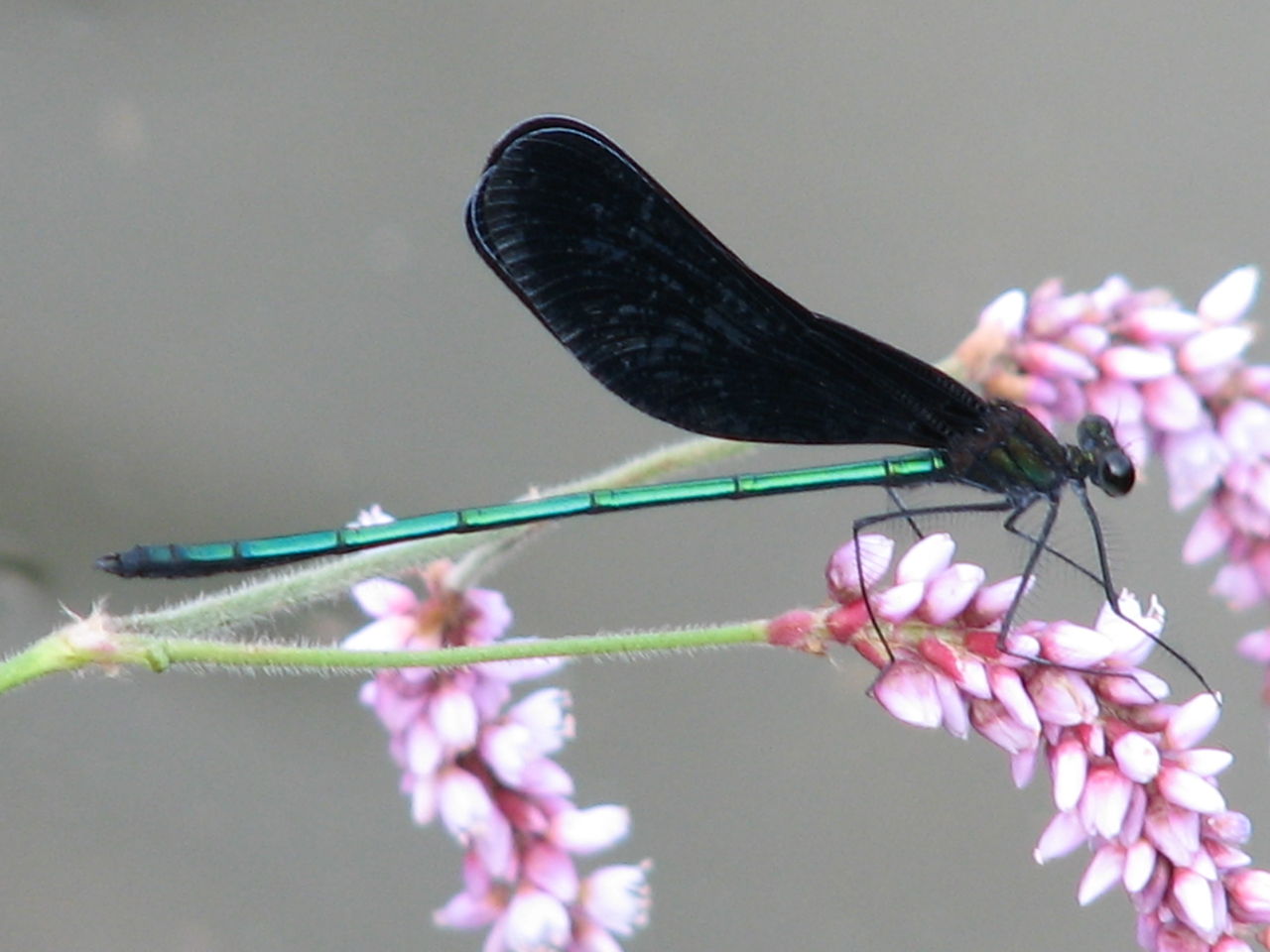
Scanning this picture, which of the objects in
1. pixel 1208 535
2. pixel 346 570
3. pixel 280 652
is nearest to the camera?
pixel 280 652

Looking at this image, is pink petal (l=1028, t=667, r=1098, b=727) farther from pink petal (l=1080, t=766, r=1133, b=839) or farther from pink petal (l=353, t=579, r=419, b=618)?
pink petal (l=353, t=579, r=419, b=618)

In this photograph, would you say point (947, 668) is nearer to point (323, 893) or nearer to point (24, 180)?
point (323, 893)

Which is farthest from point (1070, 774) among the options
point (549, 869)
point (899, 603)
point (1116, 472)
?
point (549, 869)

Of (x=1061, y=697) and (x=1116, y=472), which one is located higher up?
(x=1116, y=472)

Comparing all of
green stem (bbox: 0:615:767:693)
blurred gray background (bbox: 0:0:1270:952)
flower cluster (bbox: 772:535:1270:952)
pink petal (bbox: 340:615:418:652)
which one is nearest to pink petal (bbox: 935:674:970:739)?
flower cluster (bbox: 772:535:1270:952)

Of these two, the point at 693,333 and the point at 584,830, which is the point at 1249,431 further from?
the point at 584,830
